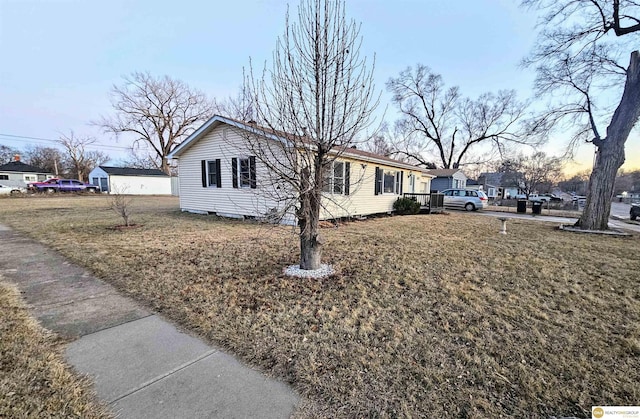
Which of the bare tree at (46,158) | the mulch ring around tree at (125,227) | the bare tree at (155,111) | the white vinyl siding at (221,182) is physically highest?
the bare tree at (155,111)

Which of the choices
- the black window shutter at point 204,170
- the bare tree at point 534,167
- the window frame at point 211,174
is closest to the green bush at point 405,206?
the window frame at point 211,174

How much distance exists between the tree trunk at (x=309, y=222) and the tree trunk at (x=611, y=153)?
10.6m

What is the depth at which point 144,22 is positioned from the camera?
9539mm

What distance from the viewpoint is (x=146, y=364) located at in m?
2.24

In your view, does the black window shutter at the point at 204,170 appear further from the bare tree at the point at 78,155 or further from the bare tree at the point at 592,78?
the bare tree at the point at 78,155

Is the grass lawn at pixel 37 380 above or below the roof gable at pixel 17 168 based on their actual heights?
below

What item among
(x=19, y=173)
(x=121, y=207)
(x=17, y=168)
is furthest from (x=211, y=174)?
(x=17, y=168)

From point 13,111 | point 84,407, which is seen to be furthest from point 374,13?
point 13,111

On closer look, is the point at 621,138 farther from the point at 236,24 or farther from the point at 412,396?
the point at 236,24

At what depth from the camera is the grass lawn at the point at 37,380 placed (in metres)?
1.69

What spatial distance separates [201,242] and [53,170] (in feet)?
183

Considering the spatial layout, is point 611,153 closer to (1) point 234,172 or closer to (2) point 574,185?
(1) point 234,172

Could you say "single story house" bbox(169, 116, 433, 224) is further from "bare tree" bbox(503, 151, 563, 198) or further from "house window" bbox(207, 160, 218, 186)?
"bare tree" bbox(503, 151, 563, 198)

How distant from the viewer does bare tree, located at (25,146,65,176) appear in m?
44.1
